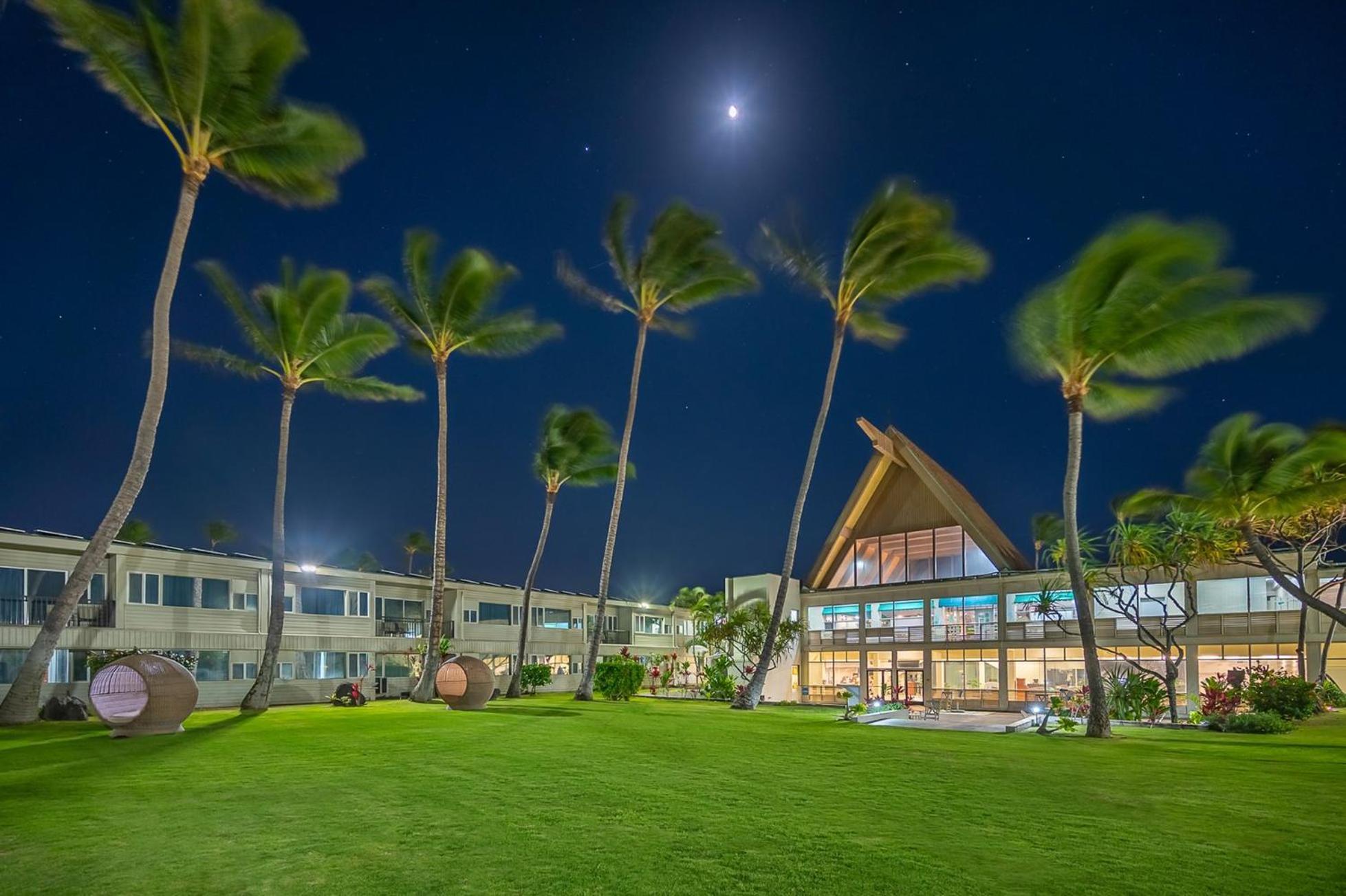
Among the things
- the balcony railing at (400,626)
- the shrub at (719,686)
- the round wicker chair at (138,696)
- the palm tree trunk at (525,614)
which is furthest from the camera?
the balcony railing at (400,626)

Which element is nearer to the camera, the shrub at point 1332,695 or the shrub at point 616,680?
the shrub at point 1332,695

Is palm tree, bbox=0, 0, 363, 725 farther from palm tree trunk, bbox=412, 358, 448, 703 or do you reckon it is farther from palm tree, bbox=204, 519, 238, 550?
palm tree, bbox=204, 519, 238, 550

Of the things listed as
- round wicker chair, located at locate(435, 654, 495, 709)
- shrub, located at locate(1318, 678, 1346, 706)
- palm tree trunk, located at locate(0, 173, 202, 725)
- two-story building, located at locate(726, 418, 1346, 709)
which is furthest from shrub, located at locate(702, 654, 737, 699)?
palm tree trunk, located at locate(0, 173, 202, 725)

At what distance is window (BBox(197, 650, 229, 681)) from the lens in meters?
28.6

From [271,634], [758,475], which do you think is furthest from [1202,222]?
[758,475]

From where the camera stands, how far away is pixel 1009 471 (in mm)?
82688

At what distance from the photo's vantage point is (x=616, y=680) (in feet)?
98.9

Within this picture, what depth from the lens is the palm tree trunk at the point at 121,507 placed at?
18.0 metres

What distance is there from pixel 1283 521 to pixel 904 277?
41.4 feet

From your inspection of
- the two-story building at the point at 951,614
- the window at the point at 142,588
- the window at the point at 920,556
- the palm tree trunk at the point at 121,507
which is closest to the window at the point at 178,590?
the window at the point at 142,588

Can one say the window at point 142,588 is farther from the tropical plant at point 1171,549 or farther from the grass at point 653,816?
the tropical plant at point 1171,549

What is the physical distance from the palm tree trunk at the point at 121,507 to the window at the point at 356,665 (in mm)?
15617

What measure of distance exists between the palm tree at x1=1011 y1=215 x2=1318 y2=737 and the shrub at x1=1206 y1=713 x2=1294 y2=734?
3659mm

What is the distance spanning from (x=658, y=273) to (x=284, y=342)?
11677mm
